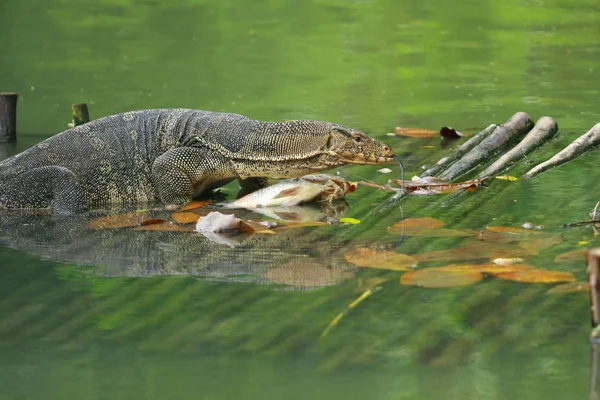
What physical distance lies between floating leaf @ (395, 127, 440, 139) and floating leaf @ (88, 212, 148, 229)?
3354 mm

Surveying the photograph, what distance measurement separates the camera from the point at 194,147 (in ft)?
28.3

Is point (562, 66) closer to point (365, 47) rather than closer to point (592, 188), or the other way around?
point (365, 47)

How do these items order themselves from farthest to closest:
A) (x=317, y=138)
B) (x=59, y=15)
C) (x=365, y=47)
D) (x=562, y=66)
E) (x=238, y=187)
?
(x=59, y=15), (x=365, y=47), (x=562, y=66), (x=238, y=187), (x=317, y=138)

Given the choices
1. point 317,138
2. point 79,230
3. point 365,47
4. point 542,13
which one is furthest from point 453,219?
point 542,13

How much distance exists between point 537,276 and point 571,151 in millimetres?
3354

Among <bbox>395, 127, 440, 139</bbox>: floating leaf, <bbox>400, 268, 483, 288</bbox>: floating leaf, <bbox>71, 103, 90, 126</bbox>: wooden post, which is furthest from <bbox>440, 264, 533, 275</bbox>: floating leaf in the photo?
<bbox>71, 103, 90, 126</bbox>: wooden post

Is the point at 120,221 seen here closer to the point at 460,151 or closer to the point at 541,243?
the point at 541,243

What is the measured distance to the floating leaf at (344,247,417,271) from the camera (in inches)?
265

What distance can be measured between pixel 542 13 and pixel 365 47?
5.06m

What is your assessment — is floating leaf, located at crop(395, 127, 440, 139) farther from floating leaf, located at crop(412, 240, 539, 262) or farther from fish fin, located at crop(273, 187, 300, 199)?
floating leaf, located at crop(412, 240, 539, 262)

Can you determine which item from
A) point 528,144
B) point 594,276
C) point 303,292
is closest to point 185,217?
point 303,292

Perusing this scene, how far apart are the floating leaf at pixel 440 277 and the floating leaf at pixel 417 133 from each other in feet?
14.5

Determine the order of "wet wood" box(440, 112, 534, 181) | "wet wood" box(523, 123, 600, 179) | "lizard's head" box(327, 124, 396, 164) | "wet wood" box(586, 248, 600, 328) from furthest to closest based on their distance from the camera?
"wet wood" box(440, 112, 534, 181) < "wet wood" box(523, 123, 600, 179) < "lizard's head" box(327, 124, 396, 164) < "wet wood" box(586, 248, 600, 328)

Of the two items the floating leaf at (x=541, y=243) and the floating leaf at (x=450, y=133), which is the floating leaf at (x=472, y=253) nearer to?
the floating leaf at (x=541, y=243)
